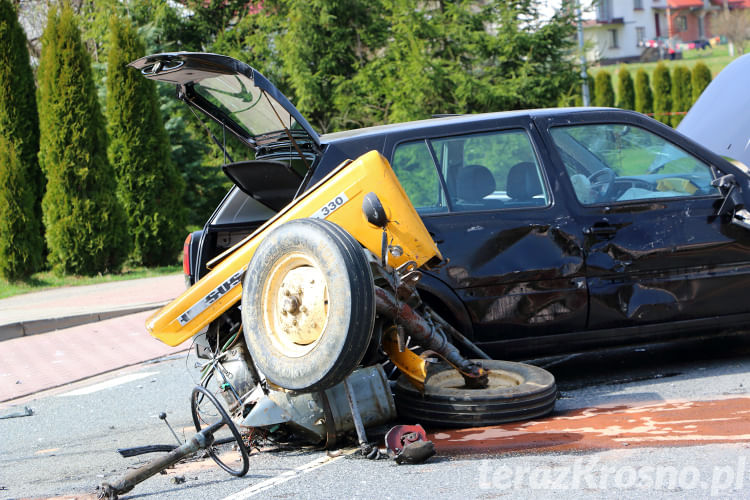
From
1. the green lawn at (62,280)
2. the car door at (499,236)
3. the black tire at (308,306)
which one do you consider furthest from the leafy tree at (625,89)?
the black tire at (308,306)

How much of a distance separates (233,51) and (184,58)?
593 inches

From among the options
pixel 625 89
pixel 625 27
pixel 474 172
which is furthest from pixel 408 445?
pixel 625 27

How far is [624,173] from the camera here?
5648 mm

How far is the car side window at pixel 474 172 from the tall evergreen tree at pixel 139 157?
35.8ft

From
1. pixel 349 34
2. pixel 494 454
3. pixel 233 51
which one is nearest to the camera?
pixel 494 454

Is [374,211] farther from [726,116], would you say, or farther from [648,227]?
[726,116]

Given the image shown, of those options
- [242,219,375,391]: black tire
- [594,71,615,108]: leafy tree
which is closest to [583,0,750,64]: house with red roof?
[594,71,615,108]: leafy tree

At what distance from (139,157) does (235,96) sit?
10669 millimetres

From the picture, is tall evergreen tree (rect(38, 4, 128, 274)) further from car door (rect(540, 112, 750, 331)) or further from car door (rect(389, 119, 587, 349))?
car door (rect(540, 112, 750, 331))

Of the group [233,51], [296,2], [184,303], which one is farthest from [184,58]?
[233,51]

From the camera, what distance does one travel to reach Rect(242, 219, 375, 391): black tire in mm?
4105

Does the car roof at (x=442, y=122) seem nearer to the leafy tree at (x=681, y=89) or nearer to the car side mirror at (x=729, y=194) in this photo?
the car side mirror at (x=729, y=194)

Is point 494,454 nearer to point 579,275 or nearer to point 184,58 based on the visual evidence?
point 579,275

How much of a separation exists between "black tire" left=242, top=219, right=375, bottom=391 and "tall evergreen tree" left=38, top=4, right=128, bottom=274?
10.8 metres
